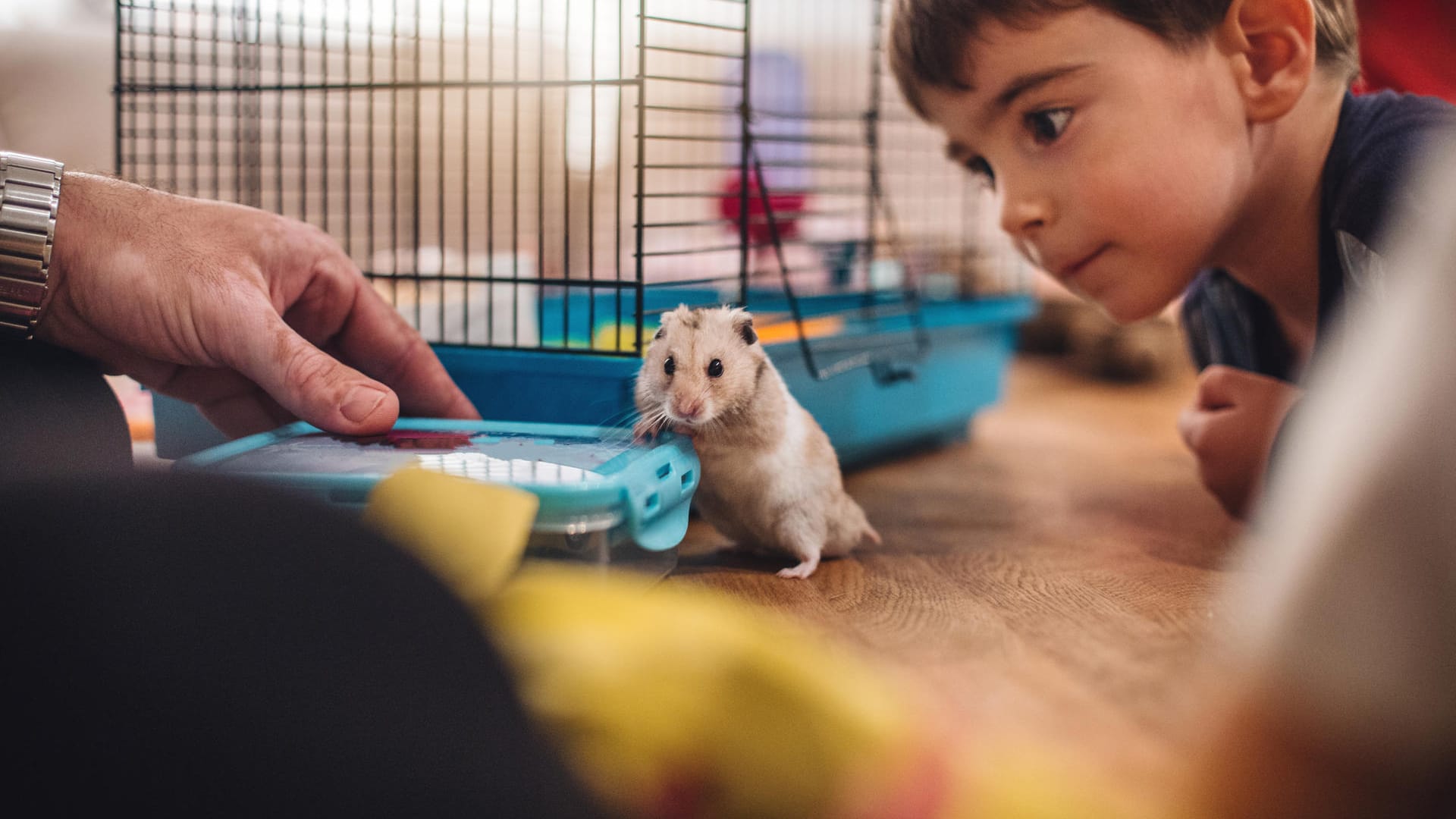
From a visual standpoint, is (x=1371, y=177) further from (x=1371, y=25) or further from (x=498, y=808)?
(x=498, y=808)

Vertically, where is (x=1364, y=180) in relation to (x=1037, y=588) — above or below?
above

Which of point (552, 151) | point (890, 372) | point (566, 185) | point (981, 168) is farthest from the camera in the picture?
point (552, 151)

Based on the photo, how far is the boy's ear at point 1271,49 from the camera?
1.23 m

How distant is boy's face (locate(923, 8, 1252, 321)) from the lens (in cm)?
122

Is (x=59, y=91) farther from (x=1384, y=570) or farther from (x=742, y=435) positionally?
(x=1384, y=570)

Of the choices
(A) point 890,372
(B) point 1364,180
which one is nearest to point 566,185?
(A) point 890,372

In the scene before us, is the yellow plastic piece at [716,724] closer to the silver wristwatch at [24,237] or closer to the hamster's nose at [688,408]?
the hamster's nose at [688,408]

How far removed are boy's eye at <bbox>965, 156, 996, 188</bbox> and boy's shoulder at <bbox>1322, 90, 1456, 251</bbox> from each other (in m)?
0.44

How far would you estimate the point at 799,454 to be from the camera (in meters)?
1.15

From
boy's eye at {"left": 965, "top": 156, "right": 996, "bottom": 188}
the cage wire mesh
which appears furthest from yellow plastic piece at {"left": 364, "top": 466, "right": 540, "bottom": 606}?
boy's eye at {"left": 965, "top": 156, "right": 996, "bottom": 188}

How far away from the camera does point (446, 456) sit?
98cm

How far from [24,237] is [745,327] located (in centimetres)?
75

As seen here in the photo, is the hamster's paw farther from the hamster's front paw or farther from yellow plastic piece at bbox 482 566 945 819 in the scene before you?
yellow plastic piece at bbox 482 566 945 819

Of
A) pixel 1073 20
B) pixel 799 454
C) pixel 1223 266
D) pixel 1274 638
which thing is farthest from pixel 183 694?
pixel 1223 266
